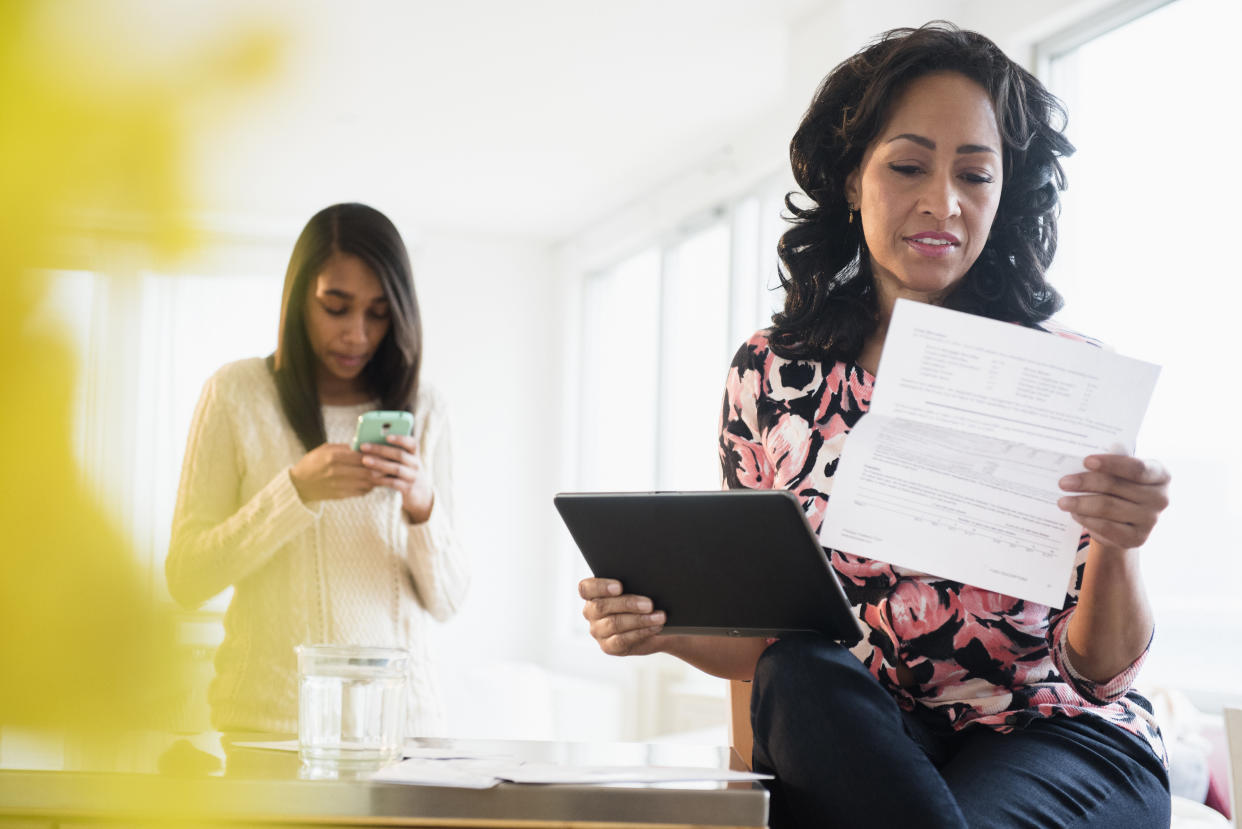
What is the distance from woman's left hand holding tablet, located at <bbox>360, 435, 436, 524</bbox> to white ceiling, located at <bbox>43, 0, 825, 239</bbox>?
3.55 feet

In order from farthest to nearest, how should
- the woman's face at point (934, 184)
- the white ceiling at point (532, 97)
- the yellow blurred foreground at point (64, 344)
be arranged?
the white ceiling at point (532, 97), the woman's face at point (934, 184), the yellow blurred foreground at point (64, 344)

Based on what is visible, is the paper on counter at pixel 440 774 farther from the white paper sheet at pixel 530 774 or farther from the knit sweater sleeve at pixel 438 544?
the knit sweater sleeve at pixel 438 544

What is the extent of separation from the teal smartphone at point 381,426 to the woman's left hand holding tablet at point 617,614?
2.76ft

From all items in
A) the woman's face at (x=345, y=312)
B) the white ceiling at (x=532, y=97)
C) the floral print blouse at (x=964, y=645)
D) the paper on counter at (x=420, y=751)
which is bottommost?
the paper on counter at (x=420, y=751)

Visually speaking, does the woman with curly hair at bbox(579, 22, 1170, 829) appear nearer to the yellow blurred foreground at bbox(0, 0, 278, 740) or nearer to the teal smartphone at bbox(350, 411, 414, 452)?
the teal smartphone at bbox(350, 411, 414, 452)

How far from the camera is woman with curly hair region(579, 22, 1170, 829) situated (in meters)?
0.97

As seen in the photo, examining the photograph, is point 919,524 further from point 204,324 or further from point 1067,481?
point 204,324

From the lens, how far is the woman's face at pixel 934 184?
1.31 meters

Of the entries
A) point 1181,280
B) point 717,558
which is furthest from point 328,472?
point 1181,280

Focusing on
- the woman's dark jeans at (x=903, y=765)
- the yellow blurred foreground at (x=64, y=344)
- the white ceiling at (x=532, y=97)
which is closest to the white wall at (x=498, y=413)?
the white ceiling at (x=532, y=97)

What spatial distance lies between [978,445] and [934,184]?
39 cm

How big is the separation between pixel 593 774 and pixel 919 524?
40cm

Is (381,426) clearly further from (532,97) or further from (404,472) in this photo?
(532,97)

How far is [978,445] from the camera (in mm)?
1054
